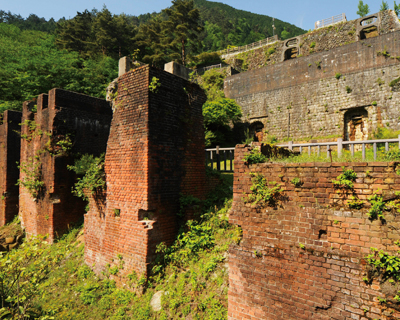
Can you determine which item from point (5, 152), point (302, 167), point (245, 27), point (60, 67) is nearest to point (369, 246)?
point (302, 167)

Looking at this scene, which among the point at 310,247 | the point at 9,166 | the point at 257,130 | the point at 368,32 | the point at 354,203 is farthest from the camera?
the point at 368,32

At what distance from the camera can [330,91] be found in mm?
15828

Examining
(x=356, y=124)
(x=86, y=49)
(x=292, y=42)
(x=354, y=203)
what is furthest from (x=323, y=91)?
(x=86, y=49)

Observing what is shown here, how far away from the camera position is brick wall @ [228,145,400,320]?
302 cm

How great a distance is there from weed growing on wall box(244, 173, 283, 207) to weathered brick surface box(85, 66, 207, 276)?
2441 millimetres

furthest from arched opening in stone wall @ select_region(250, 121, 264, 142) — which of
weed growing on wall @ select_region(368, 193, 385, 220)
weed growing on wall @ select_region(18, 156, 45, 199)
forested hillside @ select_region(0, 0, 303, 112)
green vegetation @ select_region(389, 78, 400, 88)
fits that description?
weed growing on wall @ select_region(368, 193, 385, 220)

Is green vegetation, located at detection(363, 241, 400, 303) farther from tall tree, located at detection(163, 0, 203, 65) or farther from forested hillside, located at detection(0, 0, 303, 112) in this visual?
tall tree, located at detection(163, 0, 203, 65)

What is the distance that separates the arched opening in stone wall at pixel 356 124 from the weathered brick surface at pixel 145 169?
12950 millimetres

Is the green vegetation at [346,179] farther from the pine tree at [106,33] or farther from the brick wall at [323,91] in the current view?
the pine tree at [106,33]

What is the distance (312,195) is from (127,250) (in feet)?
14.3

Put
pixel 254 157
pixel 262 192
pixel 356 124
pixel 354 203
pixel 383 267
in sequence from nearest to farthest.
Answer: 1. pixel 383 267
2. pixel 354 203
3. pixel 262 192
4. pixel 254 157
5. pixel 356 124

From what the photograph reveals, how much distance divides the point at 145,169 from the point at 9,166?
34.4ft

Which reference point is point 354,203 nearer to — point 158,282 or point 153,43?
point 158,282

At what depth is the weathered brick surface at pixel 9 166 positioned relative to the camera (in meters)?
11.8
